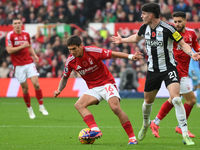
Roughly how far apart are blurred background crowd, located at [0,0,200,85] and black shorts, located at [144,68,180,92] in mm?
11350

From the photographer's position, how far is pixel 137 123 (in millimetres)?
10648

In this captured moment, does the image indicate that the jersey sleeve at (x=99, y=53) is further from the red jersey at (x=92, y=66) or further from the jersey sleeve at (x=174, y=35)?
the jersey sleeve at (x=174, y=35)

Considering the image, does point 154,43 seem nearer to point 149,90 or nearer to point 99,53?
point 149,90

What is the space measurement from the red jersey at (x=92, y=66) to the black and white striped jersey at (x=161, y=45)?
2.56ft

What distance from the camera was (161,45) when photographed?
24.5 feet

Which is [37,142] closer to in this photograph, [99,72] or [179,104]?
[99,72]

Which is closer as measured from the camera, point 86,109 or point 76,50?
point 76,50

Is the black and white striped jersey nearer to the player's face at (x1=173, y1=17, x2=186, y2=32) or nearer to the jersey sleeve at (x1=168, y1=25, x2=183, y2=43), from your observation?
the jersey sleeve at (x1=168, y1=25, x2=183, y2=43)

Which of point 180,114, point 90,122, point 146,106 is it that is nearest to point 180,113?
point 180,114

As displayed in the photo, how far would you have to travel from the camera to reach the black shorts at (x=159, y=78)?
24.2 ft

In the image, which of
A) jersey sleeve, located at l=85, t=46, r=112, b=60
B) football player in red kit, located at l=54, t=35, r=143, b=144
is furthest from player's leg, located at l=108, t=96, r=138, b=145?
jersey sleeve, located at l=85, t=46, r=112, b=60

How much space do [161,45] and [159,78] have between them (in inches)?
21.7

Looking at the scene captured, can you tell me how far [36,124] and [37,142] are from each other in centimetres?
295

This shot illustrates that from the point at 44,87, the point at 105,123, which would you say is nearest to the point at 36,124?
the point at 105,123
